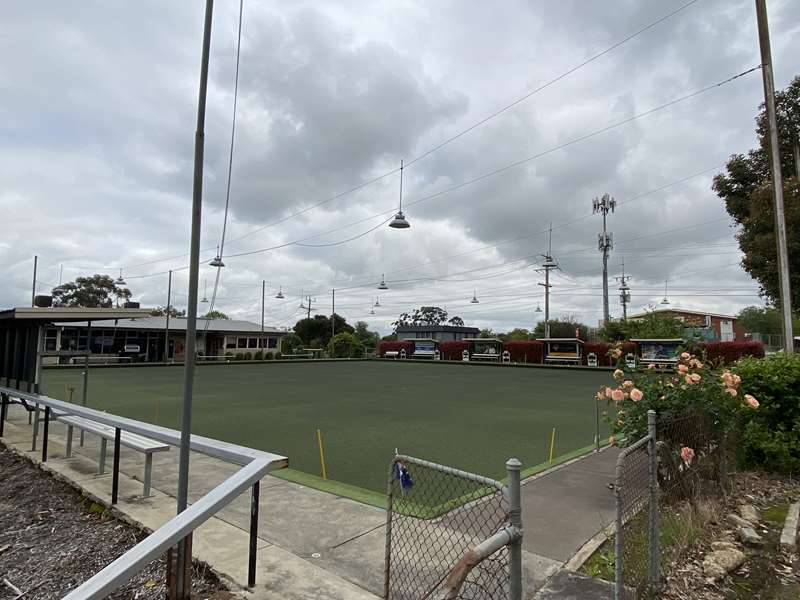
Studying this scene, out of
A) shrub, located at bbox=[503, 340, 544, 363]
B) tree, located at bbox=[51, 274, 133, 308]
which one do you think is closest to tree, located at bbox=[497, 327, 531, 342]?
shrub, located at bbox=[503, 340, 544, 363]

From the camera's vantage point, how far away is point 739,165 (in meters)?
17.2

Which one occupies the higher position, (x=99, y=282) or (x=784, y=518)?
(x=99, y=282)

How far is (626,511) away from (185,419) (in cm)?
358

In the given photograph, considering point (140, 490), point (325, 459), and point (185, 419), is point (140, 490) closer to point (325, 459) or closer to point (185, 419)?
point (325, 459)

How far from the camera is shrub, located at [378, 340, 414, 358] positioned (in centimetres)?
5300

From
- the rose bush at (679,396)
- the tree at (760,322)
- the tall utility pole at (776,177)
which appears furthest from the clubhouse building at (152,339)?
the tree at (760,322)

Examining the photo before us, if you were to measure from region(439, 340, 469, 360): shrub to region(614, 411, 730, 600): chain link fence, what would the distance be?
4298cm

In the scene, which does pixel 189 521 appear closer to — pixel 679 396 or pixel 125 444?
pixel 125 444

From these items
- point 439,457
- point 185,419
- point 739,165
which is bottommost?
point 439,457

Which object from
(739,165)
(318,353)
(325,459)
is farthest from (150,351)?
(739,165)

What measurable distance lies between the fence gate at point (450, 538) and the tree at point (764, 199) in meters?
14.1

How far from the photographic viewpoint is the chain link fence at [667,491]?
3.31m

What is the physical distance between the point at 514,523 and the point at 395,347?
52341mm

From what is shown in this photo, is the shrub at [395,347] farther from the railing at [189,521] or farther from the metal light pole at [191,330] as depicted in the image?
the metal light pole at [191,330]
